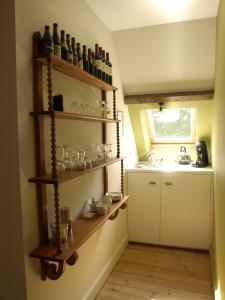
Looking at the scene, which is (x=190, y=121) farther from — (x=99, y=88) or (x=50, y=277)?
(x=50, y=277)

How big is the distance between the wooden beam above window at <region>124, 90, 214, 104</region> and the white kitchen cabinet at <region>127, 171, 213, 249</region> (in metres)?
0.87

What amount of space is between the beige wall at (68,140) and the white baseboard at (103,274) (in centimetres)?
2

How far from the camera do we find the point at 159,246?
3160 mm

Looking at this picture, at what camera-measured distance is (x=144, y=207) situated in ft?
10.4

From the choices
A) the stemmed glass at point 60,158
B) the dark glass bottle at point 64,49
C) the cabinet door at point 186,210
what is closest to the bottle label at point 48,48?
the dark glass bottle at point 64,49

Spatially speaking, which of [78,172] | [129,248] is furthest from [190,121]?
[78,172]

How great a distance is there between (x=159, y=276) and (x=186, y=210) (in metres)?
0.83

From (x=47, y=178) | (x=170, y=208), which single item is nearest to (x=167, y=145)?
(x=170, y=208)

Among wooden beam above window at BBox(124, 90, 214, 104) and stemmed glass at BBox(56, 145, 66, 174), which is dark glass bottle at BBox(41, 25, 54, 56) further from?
wooden beam above window at BBox(124, 90, 214, 104)

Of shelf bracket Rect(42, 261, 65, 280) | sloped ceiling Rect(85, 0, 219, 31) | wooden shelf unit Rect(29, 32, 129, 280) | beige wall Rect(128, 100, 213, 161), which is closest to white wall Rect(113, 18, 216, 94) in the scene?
sloped ceiling Rect(85, 0, 219, 31)

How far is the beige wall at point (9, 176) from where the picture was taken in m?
1.30

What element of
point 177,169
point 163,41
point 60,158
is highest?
point 163,41

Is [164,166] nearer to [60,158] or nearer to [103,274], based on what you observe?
[103,274]

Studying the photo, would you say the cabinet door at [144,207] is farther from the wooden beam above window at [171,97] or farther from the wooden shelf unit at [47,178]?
the wooden shelf unit at [47,178]
